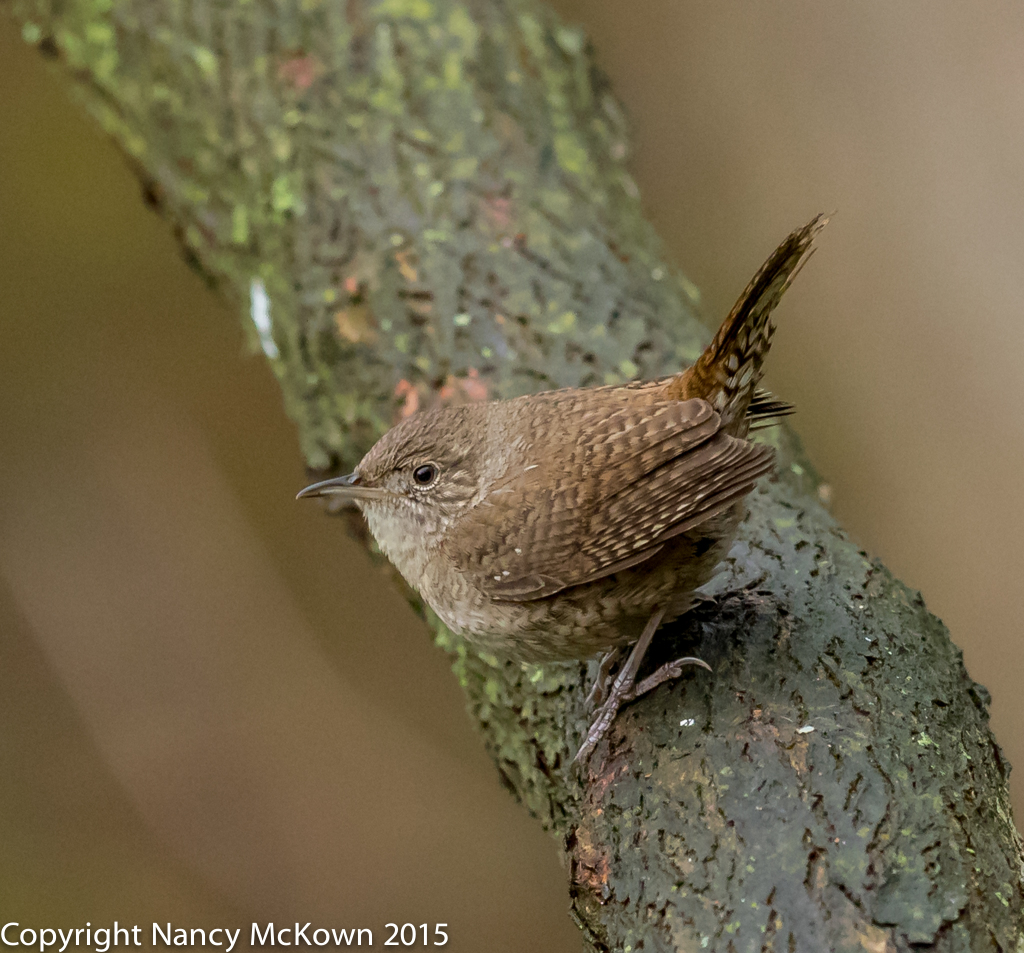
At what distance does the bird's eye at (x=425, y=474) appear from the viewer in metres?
2.56

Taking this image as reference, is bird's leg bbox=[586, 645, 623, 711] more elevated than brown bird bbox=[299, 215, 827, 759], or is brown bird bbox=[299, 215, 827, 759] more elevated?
brown bird bbox=[299, 215, 827, 759]

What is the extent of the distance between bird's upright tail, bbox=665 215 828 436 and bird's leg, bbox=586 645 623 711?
0.64 meters

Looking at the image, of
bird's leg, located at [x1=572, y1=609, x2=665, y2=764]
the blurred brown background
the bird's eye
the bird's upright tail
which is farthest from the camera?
the blurred brown background

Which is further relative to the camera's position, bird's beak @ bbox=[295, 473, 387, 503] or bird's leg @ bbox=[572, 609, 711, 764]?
bird's beak @ bbox=[295, 473, 387, 503]

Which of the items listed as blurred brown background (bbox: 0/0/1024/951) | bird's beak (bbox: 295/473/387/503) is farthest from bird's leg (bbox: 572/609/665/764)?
blurred brown background (bbox: 0/0/1024/951)

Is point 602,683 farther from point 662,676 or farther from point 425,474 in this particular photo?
point 425,474

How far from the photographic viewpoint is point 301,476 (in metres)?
5.60

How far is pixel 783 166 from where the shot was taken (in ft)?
17.8

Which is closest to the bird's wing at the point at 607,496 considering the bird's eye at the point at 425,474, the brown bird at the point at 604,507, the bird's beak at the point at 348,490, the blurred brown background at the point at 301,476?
the brown bird at the point at 604,507

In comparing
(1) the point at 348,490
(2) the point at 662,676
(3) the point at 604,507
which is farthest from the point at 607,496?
(1) the point at 348,490

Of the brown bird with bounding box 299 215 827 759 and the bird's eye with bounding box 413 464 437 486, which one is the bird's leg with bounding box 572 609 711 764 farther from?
the bird's eye with bounding box 413 464 437 486

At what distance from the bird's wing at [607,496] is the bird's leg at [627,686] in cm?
24

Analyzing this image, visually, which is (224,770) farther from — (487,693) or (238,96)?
(238,96)

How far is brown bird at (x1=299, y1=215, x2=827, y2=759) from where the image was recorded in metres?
2.20
